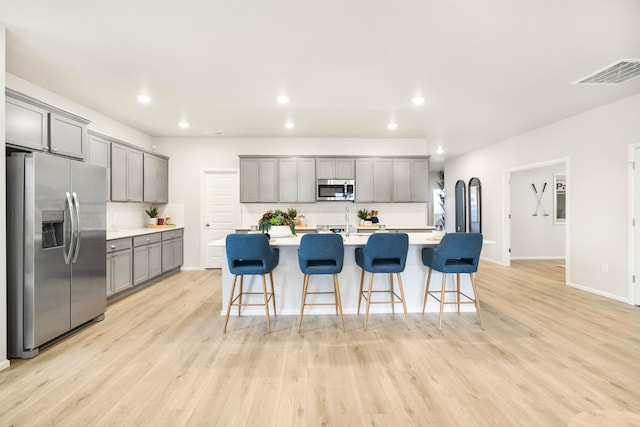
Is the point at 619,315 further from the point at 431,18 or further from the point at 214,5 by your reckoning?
the point at 214,5

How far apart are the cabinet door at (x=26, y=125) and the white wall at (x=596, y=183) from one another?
268 inches

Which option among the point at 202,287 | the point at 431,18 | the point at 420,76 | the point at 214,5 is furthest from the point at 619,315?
the point at 202,287

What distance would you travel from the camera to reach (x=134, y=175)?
5.18 meters

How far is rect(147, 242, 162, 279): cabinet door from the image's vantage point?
16.6 feet

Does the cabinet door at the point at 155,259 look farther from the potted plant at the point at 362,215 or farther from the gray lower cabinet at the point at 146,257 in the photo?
the potted plant at the point at 362,215

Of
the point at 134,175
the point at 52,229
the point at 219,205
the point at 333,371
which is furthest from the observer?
the point at 219,205

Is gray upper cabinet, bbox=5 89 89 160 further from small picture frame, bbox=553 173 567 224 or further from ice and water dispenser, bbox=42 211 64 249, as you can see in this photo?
small picture frame, bbox=553 173 567 224

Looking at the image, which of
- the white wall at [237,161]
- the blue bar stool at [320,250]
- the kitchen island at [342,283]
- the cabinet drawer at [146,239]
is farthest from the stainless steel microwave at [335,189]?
the blue bar stool at [320,250]

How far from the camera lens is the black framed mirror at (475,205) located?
767cm

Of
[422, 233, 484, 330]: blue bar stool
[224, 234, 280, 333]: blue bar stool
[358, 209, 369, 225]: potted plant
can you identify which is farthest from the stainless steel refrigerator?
[358, 209, 369, 225]: potted plant

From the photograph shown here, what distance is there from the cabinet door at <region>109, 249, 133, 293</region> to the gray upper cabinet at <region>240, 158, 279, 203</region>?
2.29 metres

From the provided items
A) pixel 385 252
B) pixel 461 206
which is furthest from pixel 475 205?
pixel 385 252

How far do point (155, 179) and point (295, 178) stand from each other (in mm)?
2620

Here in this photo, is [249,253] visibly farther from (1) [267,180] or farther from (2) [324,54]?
(1) [267,180]
